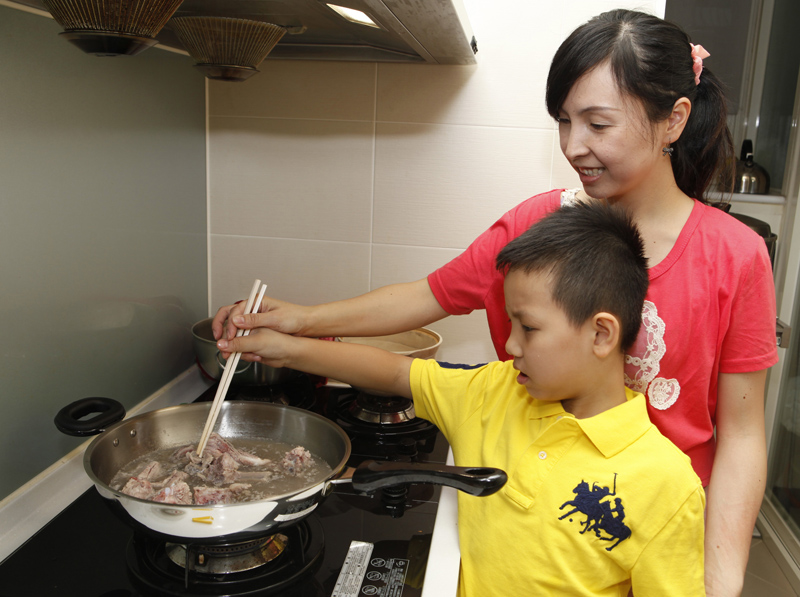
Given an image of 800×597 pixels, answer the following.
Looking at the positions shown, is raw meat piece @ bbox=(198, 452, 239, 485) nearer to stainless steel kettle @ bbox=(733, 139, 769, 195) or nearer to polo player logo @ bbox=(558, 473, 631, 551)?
polo player logo @ bbox=(558, 473, 631, 551)

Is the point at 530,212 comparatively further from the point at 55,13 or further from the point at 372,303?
the point at 55,13

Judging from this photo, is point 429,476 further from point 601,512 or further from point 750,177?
point 750,177

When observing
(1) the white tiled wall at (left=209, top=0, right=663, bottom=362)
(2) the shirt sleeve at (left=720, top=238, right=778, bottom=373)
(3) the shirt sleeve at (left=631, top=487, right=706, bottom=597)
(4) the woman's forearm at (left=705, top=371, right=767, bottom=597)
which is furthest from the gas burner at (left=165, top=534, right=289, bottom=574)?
(1) the white tiled wall at (left=209, top=0, right=663, bottom=362)

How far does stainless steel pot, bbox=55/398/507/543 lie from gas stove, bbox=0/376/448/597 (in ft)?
0.18

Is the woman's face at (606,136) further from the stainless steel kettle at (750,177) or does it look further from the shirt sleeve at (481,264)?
the stainless steel kettle at (750,177)

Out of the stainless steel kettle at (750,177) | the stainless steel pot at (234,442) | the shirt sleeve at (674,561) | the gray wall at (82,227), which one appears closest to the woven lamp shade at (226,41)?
the gray wall at (82,227)

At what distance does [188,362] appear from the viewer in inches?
63.0

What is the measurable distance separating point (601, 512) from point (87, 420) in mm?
739

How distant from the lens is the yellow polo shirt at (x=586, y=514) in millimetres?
821

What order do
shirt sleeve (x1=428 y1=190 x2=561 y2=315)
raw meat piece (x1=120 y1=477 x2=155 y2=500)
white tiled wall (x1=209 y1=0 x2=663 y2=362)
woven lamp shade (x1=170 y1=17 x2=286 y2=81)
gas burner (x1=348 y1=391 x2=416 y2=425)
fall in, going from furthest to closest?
white tiled wall (x1=209 y1=0 x2=663 y2=362) < gas burner (x1=348 y1=391 x2=416 y2=425) < shirt sleeve (x1=428 y1=190 x2=561 y2=315) < woven lamp shade (x1=170 y1=17 x2=286 y2=81) < raw meat piece (x1=120 y1=477 x2=155 y2=500)

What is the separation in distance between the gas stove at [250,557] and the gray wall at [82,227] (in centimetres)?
15

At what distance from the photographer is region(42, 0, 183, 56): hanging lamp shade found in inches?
28.1

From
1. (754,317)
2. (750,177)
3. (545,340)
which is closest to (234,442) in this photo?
(545,340)

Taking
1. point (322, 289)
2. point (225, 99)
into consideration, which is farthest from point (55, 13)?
point (322, 289)
